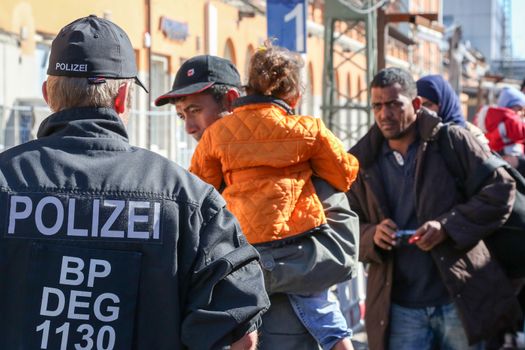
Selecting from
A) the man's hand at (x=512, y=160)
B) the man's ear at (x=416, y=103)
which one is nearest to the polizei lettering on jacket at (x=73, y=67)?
the man's ear at (x=416, y=103)

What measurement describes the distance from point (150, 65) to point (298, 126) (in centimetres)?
1533

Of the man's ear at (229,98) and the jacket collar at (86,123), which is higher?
the man's ear at (229,98)

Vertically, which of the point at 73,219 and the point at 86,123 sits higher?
the point at 86,123

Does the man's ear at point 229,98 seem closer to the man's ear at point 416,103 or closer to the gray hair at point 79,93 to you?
the man's ear at point 416,103

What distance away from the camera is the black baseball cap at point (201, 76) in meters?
4.36

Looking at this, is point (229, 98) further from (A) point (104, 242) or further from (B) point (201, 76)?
(A) point (104, 242)

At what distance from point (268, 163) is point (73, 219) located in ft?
5.08

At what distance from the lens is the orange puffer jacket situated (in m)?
4.04

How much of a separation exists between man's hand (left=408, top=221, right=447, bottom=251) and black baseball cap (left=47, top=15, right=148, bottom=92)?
8.39 feet

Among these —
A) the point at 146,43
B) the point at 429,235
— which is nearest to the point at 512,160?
the point at 429,235

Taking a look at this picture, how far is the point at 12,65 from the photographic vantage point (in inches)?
574

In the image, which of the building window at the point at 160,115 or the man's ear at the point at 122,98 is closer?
the man's ear at the point at 122,98

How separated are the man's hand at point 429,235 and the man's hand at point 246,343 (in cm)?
240

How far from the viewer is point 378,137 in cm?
541
